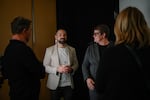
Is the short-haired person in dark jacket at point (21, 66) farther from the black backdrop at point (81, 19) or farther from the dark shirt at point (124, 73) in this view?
the black backdrop at point (81, 19)

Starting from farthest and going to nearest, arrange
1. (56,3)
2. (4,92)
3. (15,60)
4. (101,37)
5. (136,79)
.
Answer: (56,3)
(4,92)
(101,37)
(15,60)
(136,79)

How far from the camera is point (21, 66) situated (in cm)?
243

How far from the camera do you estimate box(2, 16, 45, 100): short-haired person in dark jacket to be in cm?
241

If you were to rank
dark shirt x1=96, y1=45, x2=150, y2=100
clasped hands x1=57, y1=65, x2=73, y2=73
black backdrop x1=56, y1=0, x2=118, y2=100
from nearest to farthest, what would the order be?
dark shirt x1=96, y1=45, x2=150, y2=100 → clasped hands x1=57, y1=65, x2=73, y2=73 → black backdrop x1=56, y1=0, x2=118, y2=100

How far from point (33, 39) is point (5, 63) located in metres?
1.85

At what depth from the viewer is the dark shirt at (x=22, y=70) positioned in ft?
7.90

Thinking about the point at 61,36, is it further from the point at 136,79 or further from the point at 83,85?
the point at 136,79

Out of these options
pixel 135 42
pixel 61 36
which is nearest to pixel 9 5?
pixel 61 36

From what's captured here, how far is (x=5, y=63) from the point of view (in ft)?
8.18

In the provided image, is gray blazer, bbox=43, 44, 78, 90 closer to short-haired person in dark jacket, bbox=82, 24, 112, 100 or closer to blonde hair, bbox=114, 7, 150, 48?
short-haired person in dark jacket, bbox=82, 24, 112, 100

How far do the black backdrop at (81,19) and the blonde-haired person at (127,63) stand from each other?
112 inches

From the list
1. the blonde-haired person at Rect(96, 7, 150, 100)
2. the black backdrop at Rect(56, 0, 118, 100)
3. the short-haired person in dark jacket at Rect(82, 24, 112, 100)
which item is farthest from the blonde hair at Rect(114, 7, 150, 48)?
the black backdrop at Rect(56, 0, 118, 100)

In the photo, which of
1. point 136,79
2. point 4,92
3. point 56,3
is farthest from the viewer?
point 56,3

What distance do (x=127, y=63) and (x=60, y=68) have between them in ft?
6.53
